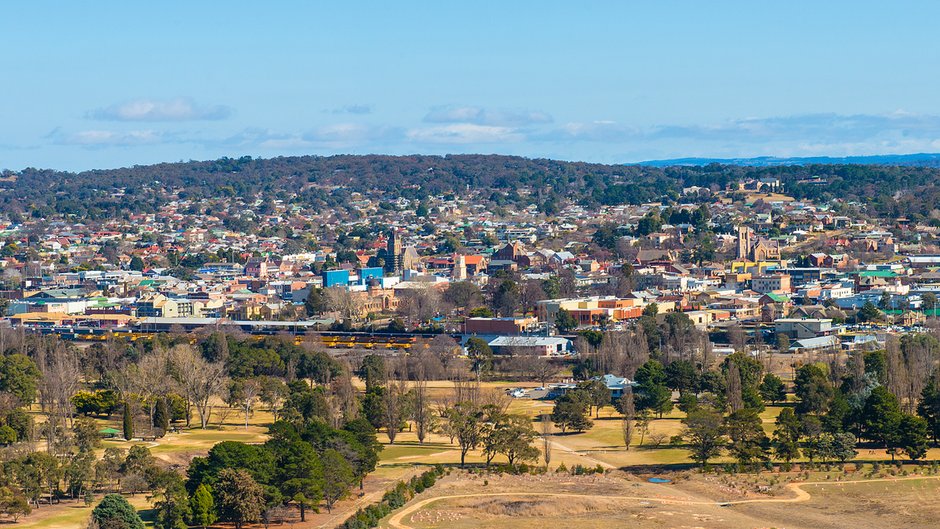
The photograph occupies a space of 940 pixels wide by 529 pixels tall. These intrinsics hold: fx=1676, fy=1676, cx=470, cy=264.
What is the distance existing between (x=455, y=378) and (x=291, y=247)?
82707 mm

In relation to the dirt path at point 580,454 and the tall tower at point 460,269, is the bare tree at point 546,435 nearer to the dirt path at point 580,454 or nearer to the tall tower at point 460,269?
the dirt path at point 580,454

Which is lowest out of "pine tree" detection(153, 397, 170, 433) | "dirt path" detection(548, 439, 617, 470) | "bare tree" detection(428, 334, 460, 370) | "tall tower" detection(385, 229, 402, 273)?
"dirt path" detection(548, 439, 617, 470)

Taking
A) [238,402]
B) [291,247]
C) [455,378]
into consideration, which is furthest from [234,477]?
[291,247]

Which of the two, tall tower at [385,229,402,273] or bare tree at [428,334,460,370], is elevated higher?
tall tower at [385,229,402,273]

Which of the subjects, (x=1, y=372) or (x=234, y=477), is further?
(x=1, y=372)

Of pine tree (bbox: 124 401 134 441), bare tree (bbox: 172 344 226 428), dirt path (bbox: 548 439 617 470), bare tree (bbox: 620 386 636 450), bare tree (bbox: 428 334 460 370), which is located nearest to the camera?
dirt path (bbox: 548 439 617 470)

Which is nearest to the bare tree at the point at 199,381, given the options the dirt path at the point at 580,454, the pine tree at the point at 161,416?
the pine tree at the point at 161,416

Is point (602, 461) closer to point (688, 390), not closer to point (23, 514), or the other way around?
point (688, 390)

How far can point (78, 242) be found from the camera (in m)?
156

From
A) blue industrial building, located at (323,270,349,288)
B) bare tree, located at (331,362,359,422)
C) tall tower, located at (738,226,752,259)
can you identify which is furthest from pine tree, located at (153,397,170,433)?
tall tower, located at (738,226,752,259)

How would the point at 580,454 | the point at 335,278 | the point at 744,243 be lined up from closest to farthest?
the point at 580,454
the point at 335,278
the point at 744,243

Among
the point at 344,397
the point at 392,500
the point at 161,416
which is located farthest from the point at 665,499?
the point at 161,416

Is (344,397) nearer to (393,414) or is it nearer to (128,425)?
(393,414)

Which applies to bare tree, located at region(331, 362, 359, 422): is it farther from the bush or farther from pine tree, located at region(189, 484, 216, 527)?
pine tree, located at region(189, 484, 216, 527)
